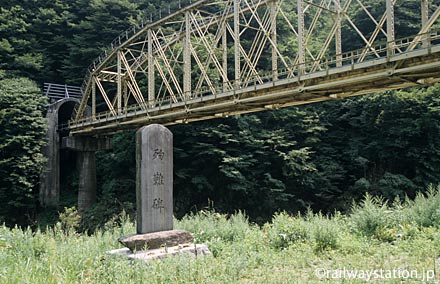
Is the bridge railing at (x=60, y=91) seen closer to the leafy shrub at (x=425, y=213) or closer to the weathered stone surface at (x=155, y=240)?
the weathered stone surface at (x=155, y=240)

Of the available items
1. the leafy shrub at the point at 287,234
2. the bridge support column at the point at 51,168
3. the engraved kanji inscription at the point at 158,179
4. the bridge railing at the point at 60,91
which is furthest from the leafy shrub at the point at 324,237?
the bridge railing at the point at 60,91

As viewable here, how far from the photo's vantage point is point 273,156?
23125 millimetres

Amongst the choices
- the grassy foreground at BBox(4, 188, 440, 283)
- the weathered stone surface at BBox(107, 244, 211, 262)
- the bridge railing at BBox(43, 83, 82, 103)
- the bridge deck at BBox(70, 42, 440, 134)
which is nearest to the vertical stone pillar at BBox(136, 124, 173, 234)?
the weathered stone surface at BBox(107, 244, 211, 262)

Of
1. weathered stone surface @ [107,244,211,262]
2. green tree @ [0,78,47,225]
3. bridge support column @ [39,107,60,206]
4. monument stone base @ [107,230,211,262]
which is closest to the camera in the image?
weathered stone surface @ [107,244,211,262]

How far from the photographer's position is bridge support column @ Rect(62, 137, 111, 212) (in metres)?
25.3

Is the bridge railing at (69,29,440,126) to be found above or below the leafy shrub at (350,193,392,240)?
above

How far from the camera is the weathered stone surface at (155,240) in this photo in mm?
6559

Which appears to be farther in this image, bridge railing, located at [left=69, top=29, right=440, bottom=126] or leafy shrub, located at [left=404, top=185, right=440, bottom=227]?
bridge railing, located at [left=69, top=29, right=440, bottom=126]

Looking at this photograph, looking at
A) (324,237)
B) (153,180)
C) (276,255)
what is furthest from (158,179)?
(324,237)

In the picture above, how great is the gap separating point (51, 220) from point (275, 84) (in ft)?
59.7

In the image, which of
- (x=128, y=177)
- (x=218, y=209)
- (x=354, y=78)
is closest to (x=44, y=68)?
(x=128, y=177)

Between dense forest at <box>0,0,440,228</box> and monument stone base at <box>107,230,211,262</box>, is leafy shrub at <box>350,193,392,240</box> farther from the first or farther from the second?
dense forest at <box>0,0,440,228</box>

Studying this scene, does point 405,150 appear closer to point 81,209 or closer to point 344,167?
point 344,167

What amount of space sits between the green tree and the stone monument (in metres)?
17.7
